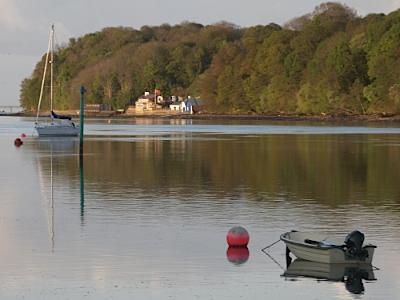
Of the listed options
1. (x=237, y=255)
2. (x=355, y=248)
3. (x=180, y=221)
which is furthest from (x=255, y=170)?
(x=355, y=248)

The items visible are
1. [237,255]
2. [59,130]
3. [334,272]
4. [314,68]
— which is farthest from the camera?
[314,68]

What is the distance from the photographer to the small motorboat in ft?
65.1

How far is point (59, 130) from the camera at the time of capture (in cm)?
8144

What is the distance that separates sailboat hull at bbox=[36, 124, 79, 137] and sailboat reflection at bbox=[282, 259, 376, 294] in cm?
6223

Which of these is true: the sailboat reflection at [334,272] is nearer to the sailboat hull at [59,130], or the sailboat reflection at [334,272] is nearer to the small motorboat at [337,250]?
the small motorboat at [337,250]

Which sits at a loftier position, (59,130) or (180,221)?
(180,221)

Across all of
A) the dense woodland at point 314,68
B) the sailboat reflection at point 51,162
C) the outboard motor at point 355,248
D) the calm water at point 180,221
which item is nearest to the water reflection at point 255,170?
the calm water at point 180,221

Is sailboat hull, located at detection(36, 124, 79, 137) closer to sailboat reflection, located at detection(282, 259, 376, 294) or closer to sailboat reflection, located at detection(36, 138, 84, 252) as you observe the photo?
sailboat reflection, located at detection(36, 138, 84, 252)

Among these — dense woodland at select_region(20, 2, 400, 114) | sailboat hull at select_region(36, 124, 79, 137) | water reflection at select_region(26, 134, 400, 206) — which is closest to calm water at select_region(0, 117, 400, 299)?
water reflection at select_region(26, 134, 400, 206)

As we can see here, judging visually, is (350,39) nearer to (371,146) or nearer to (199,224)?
(371,146)

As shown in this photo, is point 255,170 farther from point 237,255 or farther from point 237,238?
point 237,255

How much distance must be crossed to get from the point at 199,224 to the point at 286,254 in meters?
5.56

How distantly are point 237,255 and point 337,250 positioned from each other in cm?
278

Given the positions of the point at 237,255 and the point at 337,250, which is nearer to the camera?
the point at 337,250
